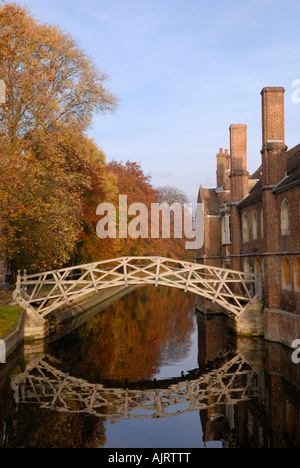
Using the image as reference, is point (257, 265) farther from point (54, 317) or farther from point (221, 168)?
point (221, 168)

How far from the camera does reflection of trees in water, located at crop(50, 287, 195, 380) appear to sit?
17.9 meters

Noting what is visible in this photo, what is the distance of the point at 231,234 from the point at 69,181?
11716 mm

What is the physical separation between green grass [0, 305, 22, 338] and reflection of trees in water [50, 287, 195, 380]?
238 cm

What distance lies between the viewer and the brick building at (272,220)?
752 inches

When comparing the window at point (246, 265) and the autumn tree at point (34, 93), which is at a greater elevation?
the autumn tree at point (34, 93)

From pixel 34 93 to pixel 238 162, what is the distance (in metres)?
13.7

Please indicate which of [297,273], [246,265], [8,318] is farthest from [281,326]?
[8,318]

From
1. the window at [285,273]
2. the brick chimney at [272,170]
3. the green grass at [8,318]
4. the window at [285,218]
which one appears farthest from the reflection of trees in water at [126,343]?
the window at [285,218]

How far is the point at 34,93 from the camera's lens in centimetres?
2431

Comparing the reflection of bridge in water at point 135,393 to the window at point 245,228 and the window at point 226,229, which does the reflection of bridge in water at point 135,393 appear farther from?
the window at point 226,229

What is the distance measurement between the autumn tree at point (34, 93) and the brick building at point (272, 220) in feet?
34.4

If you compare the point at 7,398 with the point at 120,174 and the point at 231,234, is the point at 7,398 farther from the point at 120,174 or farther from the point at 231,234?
the point at 120,174

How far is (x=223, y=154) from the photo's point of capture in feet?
121
